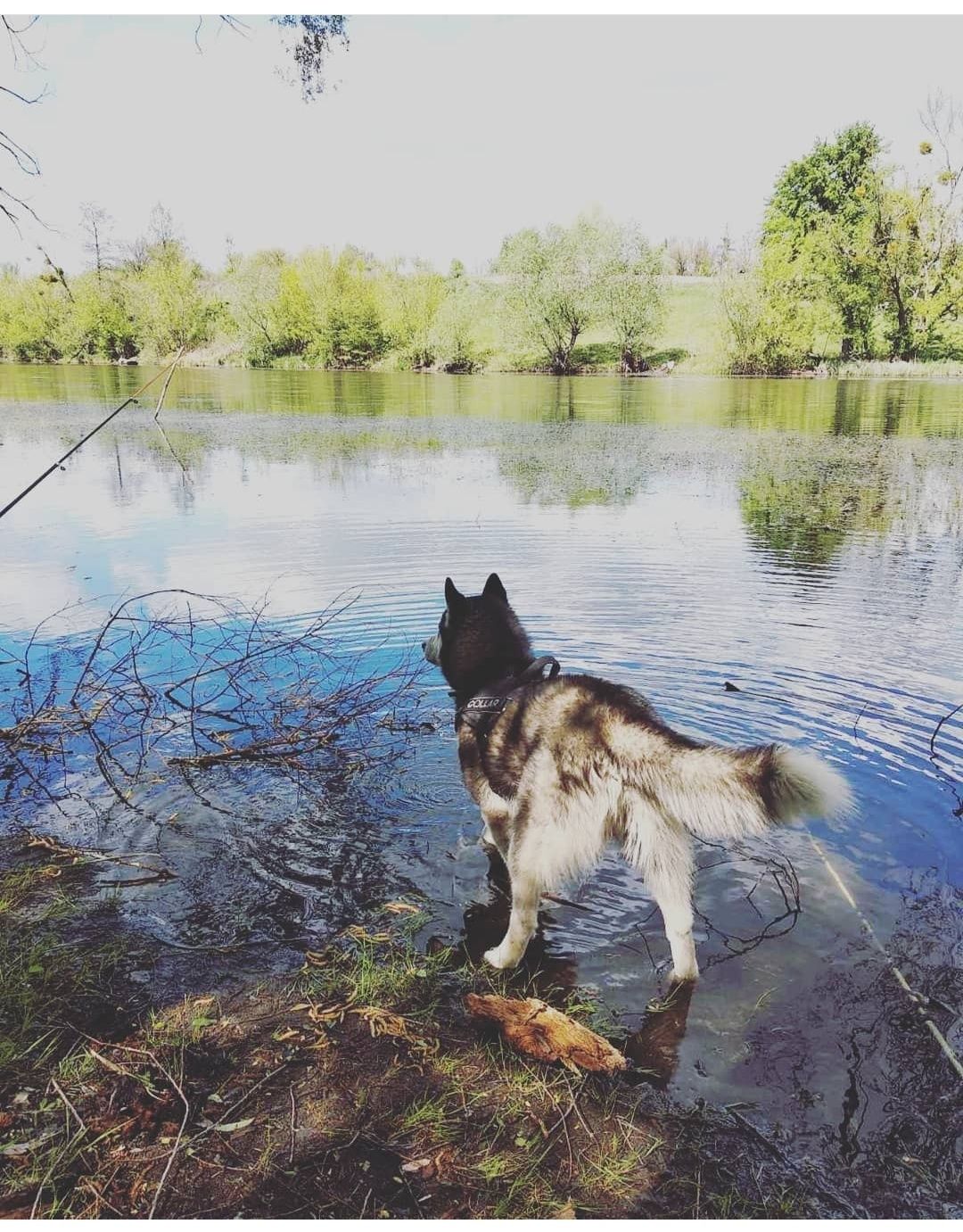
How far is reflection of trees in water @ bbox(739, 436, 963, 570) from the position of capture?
35.5 feet

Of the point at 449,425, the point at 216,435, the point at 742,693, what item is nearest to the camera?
the point at 742,693

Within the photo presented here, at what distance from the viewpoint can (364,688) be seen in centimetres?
610

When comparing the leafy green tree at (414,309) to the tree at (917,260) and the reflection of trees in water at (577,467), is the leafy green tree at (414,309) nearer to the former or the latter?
the tree at (917,260)

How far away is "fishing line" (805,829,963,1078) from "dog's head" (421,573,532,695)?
6.83 feet

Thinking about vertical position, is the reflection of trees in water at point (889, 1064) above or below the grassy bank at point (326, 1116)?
below

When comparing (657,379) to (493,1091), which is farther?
(657,379)

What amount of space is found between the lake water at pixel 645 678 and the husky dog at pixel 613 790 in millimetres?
429

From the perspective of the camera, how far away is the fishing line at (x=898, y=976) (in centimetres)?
280

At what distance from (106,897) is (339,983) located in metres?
1.41

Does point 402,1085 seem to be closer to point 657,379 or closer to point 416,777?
point 416,777

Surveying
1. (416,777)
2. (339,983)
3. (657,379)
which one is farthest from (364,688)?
(657,379)

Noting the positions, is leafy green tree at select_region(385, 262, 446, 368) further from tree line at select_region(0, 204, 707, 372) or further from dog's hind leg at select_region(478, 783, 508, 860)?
dog's hind leg at select_region(478, 783, 508, 860)

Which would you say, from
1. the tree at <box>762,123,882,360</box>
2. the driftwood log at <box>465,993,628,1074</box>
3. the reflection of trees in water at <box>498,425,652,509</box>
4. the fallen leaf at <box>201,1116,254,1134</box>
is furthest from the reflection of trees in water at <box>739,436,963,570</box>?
the tree at <box>762,123,882,360</box>

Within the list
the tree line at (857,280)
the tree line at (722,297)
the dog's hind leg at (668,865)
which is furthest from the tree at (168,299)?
the tree line at (857,280)
